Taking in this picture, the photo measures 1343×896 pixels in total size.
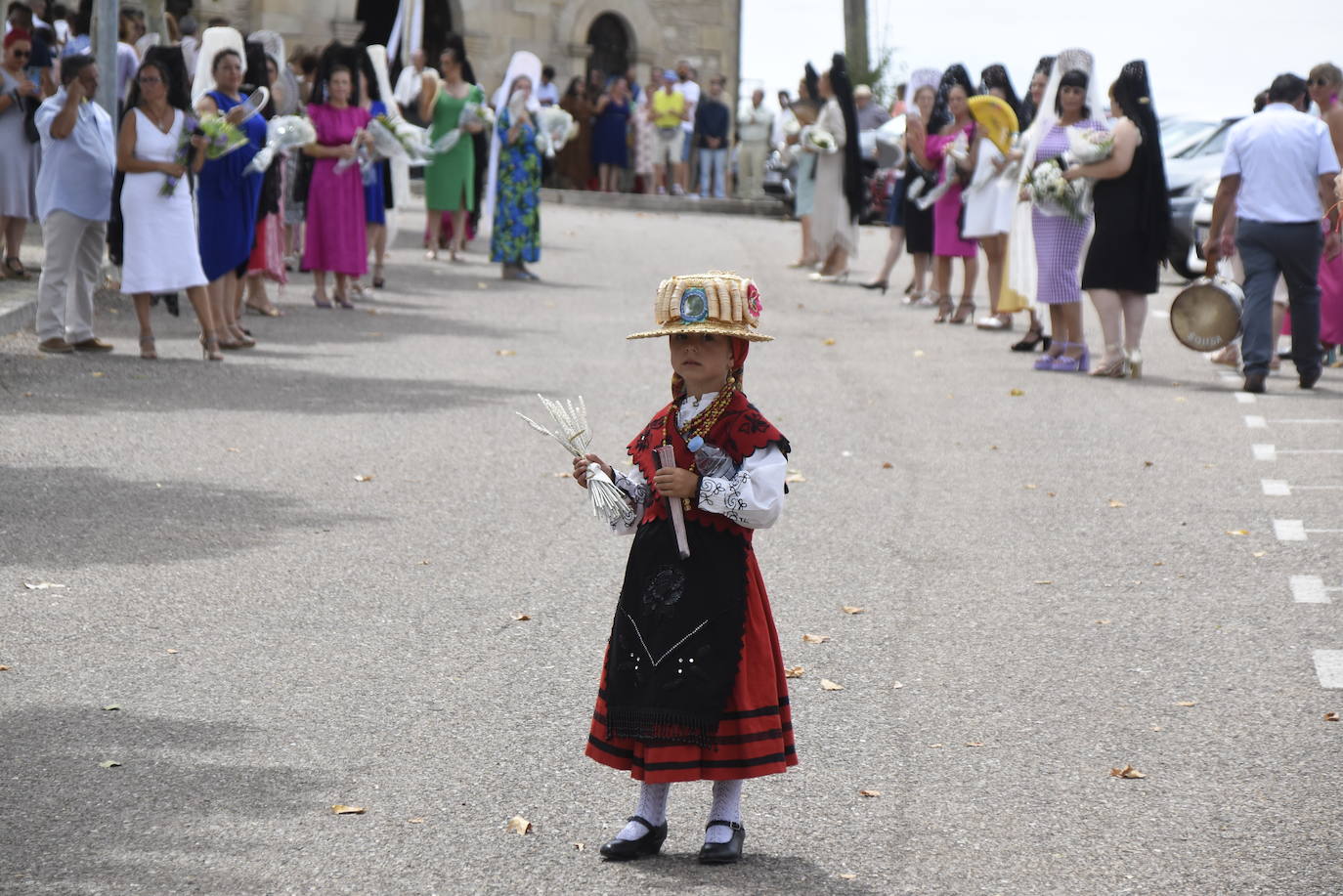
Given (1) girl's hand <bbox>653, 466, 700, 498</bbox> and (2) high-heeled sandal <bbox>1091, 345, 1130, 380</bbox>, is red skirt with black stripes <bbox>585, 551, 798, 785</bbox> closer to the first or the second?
(1) girl's hand <bbox>653, 466, 700, 498</bbox>

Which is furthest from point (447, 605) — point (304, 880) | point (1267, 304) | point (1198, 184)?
point (1198, 184)

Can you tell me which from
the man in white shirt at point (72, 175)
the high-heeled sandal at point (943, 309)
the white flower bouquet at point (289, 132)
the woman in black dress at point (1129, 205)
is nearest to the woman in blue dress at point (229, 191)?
the white flower bouquet at point (289, 132)

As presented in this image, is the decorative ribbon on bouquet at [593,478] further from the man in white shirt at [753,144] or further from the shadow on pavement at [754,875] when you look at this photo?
the man in white shirt at [753,144]

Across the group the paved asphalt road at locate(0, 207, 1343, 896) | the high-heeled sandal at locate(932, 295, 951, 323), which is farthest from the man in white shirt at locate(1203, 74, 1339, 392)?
the high-heeled sandal at locate(932, 295, 951, 323)

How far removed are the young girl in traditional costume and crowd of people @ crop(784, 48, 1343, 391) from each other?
714cm

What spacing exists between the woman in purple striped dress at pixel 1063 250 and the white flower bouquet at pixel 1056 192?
0.09 metres

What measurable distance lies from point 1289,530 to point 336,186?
894 centimetres

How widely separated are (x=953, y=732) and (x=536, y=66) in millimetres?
14694

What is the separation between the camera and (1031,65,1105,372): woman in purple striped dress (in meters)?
13.5

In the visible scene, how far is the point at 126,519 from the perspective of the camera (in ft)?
26.1

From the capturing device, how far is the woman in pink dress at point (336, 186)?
48.8 feet

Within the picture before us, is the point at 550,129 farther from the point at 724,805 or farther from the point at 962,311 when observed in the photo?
the point at 724,805

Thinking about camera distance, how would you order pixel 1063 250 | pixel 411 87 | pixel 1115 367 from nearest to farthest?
pixel 1115 367
pixel 1063 250
pixel 411 87

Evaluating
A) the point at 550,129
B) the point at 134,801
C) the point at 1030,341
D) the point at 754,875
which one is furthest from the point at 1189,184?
the point at 134,801
